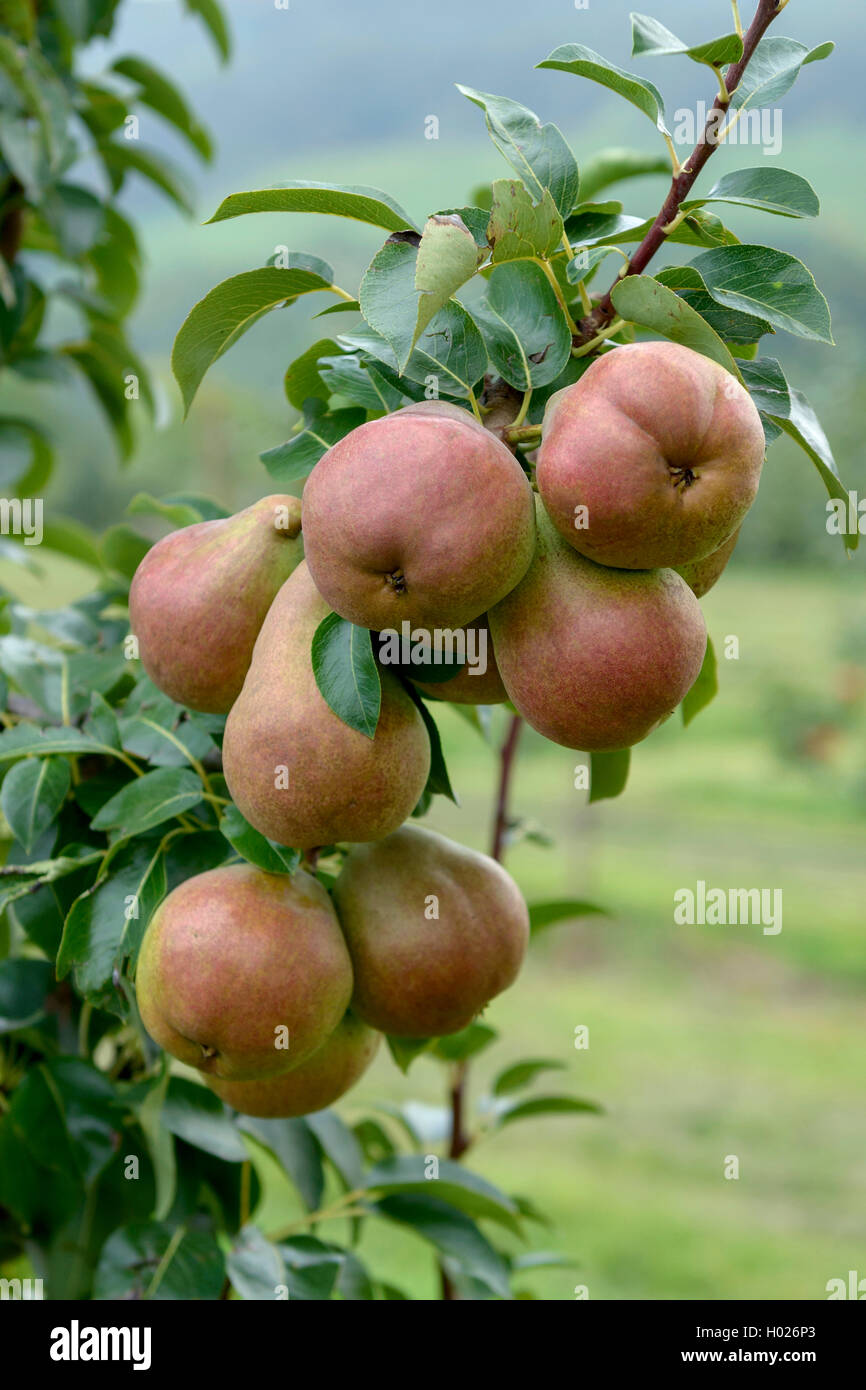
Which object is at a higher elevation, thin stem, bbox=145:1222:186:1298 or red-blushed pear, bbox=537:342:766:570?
red-blushed pear, bbox=537:342:766:570

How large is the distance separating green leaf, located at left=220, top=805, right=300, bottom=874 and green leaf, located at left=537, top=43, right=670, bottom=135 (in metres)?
0.31

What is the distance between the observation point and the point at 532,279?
0.45 metres

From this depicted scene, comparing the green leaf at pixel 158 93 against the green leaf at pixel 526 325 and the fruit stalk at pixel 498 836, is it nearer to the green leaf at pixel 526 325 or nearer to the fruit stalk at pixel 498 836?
the fruit stalk at pixel 498 836

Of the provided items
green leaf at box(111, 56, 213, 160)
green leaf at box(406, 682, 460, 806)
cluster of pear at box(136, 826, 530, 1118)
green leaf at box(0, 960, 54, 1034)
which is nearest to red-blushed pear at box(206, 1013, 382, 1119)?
cluster of pear at box(136, 826, 530, 1118)

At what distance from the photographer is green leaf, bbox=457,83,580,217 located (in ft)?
1.48

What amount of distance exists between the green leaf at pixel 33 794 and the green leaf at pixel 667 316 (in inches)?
13.6

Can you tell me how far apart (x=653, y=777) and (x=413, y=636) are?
4338 millimetres

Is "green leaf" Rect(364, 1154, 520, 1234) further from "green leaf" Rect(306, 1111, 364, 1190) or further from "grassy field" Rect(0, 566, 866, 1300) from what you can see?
"grassy field" Rect(0, 566, 866, 1300)

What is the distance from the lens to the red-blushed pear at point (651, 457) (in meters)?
0.39

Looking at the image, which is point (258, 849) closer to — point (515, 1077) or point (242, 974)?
point (242, 974)

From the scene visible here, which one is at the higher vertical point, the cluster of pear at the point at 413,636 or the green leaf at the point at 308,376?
the green leaf at the point at 308,376

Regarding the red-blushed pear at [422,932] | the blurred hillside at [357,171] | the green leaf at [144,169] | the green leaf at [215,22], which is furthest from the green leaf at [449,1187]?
the blurred hillside at [357,171]
